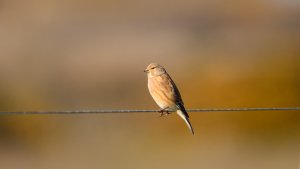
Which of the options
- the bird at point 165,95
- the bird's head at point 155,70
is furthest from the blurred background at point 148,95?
the bird at point 165,95

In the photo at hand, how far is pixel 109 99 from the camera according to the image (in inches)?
749

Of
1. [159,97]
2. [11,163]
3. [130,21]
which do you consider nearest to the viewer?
[159,97]

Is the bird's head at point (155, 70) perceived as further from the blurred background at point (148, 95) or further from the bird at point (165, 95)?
the blurred background at point (148, 95)

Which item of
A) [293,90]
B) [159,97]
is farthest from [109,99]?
[159,97]

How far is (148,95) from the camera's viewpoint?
60.9 ft

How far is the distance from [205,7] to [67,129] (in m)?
7.42

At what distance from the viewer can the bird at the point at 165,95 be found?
409 inches

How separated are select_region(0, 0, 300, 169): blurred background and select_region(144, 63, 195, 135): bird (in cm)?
633

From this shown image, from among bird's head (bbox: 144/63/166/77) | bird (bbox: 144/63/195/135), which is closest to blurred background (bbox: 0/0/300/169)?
bird's head (bbox: 144/63/166/77)

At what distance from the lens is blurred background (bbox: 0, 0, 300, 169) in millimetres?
18234

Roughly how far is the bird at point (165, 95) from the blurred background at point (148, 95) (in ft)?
20.8

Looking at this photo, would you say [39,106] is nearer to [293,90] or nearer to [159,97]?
[293,90]

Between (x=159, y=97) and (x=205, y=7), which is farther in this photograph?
(x=205, y=7)

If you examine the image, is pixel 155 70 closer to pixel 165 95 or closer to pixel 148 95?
pixel 165 95
